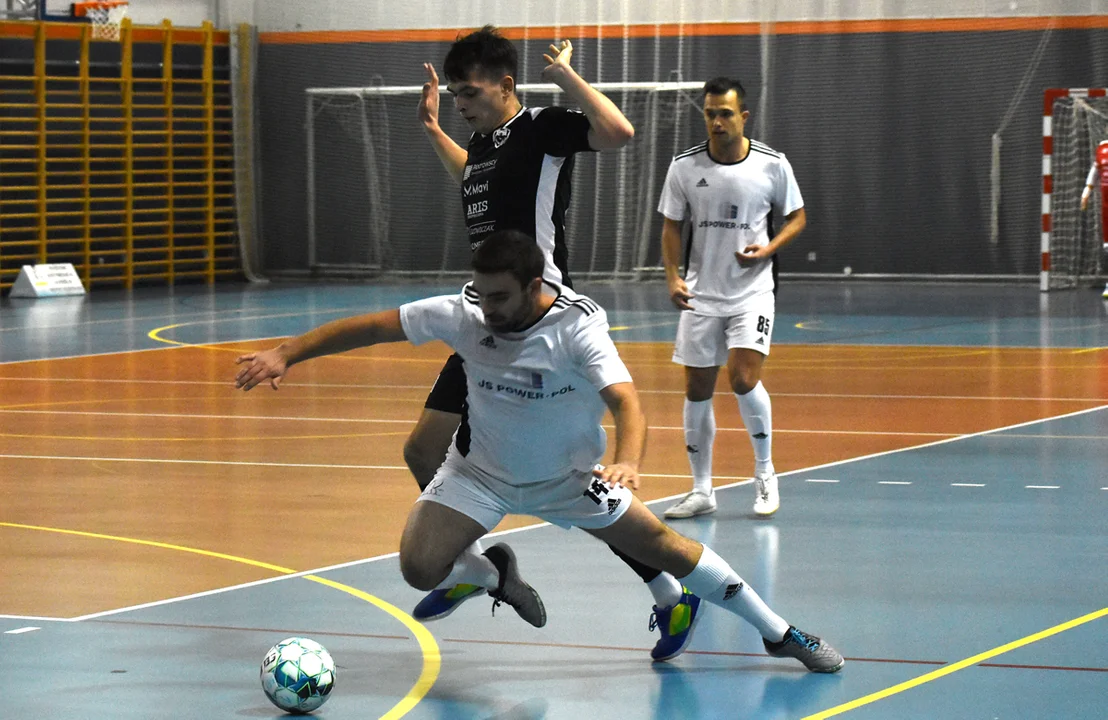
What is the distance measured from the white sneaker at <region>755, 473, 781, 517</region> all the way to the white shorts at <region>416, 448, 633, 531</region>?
2929 millimetres

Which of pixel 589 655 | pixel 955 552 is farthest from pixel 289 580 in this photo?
pixel 955 552

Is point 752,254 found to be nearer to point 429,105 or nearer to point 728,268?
point 728,268

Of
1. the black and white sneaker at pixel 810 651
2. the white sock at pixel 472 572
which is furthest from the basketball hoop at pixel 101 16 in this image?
the black and white sneaker at pixel 810 651

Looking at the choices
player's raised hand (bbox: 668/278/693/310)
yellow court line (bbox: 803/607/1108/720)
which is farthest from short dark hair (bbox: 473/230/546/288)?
player's raised hand (bbox: 668/278/693/310)

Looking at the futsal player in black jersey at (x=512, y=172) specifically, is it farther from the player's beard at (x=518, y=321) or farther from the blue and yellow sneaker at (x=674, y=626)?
the player's beard at (x=518, y=321)

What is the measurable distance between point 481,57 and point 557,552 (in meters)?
2.51

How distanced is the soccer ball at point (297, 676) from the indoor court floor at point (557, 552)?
0.10 m

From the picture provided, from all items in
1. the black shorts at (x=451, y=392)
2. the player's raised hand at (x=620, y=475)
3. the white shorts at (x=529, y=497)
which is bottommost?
the white shorts at (x=529, y=497)

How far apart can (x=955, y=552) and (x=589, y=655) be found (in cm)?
223

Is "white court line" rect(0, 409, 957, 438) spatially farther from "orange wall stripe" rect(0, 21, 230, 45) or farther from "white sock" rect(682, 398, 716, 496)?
"orange wall stripe" rect(0, 21, 230, 45)

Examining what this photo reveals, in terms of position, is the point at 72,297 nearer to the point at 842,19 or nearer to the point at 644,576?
the point at 842,19

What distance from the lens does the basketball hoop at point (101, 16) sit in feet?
76.7

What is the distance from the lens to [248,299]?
2239 cm

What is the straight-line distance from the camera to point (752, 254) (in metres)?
8.33
